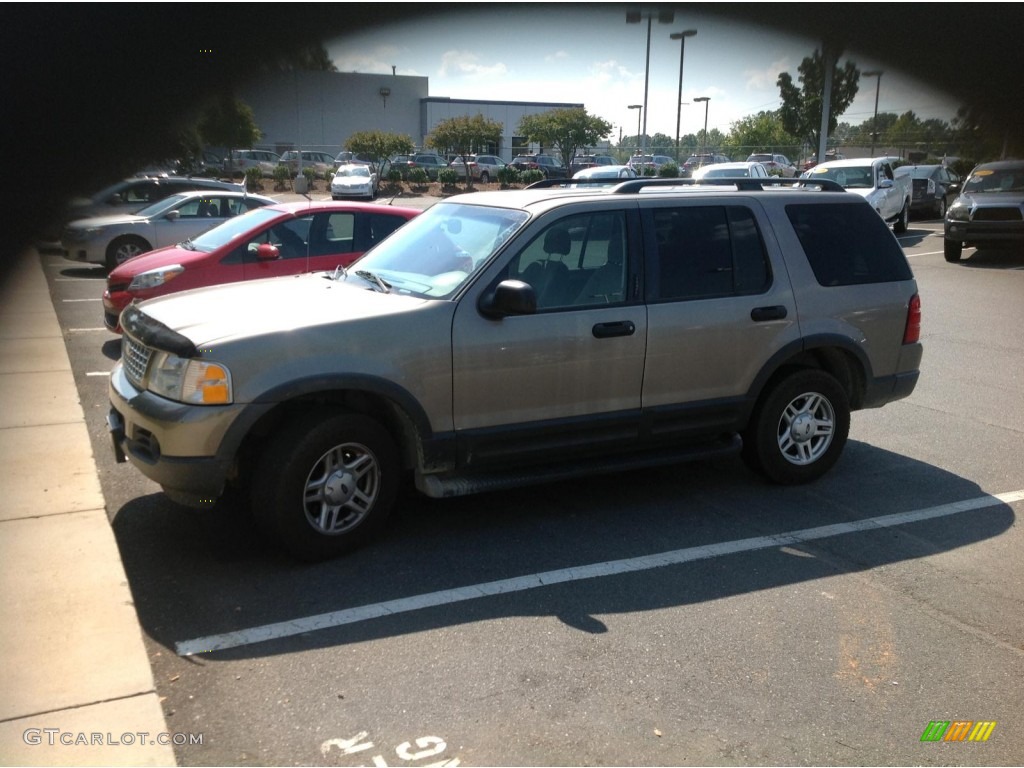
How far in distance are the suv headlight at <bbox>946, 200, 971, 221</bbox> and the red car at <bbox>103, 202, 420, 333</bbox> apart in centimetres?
1338

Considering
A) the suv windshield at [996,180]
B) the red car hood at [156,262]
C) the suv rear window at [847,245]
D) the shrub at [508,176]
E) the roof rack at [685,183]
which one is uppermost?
the shrub at [508,176]

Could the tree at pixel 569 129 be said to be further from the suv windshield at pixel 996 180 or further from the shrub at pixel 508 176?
the suv windshield at pixel 996 180

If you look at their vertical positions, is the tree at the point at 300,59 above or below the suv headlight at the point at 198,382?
above

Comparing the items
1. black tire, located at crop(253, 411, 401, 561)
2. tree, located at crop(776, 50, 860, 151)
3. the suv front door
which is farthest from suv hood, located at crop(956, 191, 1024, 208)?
black tire, located at crop(253, 411, 401, 561)

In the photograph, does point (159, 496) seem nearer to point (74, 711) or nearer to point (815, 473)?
point (74, 711)

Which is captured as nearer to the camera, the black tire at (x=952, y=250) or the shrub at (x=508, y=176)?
the black tire at (x=952, y=250)

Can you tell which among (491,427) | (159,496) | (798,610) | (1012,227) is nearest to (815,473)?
(798,610)

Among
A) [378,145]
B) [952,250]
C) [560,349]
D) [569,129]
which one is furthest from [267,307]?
[569,129]

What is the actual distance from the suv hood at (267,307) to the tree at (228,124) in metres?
24.5

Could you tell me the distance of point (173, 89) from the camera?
21.4 metres

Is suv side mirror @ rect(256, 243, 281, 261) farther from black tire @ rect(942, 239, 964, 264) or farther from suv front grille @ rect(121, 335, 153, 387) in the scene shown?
black tire @ rect(942, 239, 964, 264)

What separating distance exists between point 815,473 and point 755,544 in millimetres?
1203

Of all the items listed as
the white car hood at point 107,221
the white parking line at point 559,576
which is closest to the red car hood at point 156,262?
the white car hood at point 107,221

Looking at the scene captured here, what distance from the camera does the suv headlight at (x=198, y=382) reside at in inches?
167
